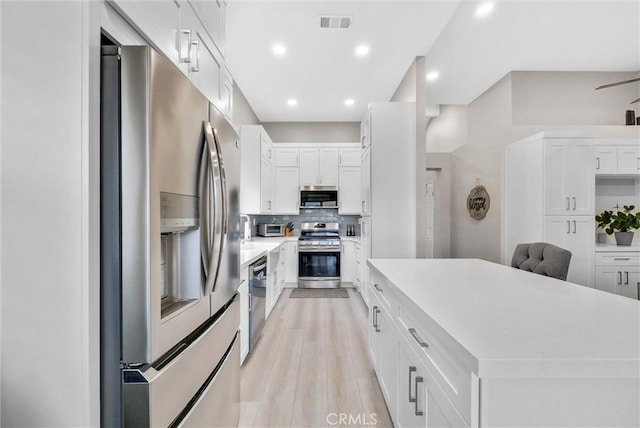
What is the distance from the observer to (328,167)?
17.1ft

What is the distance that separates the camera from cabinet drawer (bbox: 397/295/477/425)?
75 centimetres

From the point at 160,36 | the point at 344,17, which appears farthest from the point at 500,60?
the point at 160,36

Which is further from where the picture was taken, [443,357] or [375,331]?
[375,331]

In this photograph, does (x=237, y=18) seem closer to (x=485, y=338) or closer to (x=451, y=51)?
(x=451, y=51)

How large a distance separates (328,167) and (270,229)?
155 centimetres

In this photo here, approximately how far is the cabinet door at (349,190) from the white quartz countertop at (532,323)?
363cm

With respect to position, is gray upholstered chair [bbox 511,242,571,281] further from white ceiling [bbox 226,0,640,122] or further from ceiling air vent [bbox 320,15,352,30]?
ceiling air vent [bbox 320,15,352,30]

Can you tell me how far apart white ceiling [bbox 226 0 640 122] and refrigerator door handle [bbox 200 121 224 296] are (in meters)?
2.01

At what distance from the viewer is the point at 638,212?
12.6 ft

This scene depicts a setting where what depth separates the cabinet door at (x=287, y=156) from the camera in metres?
5.21

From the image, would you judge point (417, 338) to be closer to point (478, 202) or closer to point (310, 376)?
point (310, 376)

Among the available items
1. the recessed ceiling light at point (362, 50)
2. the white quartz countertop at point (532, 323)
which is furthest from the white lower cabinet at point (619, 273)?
the recessed ceiling light at point (362, 50)

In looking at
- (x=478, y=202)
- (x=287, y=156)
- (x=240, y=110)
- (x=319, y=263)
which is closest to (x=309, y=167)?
(x=287, y=156)

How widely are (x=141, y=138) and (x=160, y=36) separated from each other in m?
0.60
